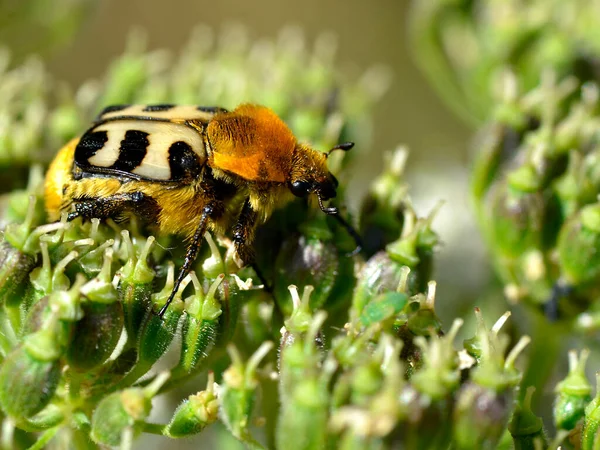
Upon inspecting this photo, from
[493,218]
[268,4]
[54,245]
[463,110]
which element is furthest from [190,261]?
[268,4]

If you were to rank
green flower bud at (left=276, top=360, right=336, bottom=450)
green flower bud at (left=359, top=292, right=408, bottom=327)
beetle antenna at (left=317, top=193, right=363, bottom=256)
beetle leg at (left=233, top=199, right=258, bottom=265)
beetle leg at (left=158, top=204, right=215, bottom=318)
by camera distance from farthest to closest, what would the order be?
beetle antenna at (left=317, top=193, right=363, bottom=256) < beetle leg at (left=233, top=199, right=258, bottom=265) < beetle leg at (left=158, top=204, right=215, bottom=318) < green flower bud at (left=359, top=292, right=408, bottom=327) < green flower bud at (left=276, top=360, right=336, bottom=450)

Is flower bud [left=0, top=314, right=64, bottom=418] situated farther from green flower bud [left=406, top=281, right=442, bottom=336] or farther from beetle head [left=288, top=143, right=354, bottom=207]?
green flower bud [left=406, top=281, right=442, bottom=336]

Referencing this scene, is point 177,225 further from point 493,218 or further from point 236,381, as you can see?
point 493,218

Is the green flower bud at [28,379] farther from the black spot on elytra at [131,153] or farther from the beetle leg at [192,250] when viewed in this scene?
the black spot on elytra at [131,153]

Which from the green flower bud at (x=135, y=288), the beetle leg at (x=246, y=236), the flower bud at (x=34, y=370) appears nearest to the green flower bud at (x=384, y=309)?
the beetle leg at (x=246, y=236)

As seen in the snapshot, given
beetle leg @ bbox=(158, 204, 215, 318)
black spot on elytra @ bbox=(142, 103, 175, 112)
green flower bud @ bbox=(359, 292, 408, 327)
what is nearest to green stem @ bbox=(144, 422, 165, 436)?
beetle leg @ bbox=(158, 204, 215, 318)

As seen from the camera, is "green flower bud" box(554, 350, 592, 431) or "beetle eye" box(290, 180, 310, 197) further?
"beetle eye" box(290, 180, 310, 197)
